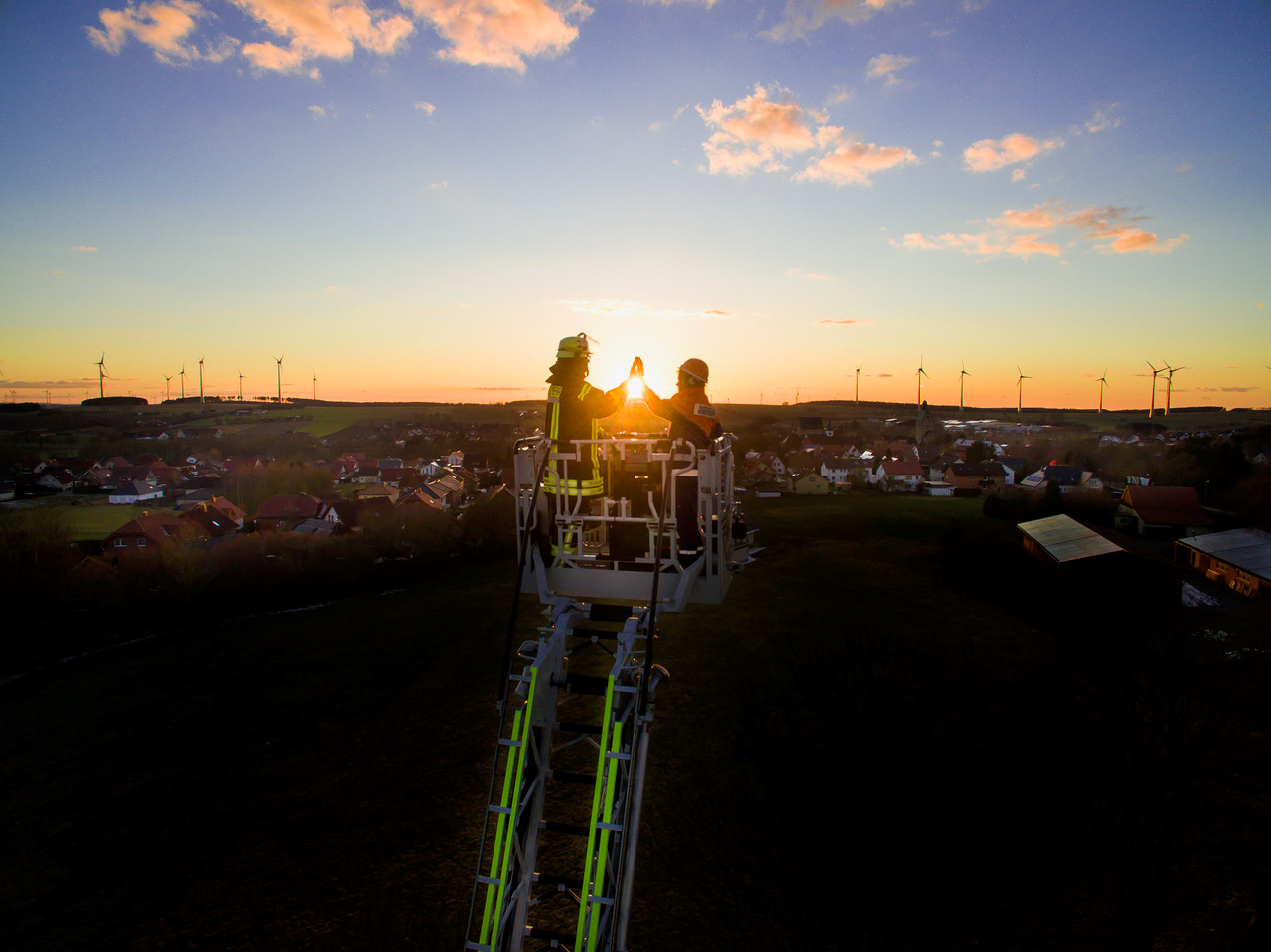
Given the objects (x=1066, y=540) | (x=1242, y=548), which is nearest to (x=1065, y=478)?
(x=1242, y=548)

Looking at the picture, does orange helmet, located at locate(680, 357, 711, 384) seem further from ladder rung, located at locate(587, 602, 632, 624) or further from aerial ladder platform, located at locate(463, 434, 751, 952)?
ladder rung, located at locate(587, 602, 632, 624)

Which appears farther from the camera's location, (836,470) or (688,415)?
(836,470)

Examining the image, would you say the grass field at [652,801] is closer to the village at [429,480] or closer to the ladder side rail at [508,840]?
the ladder side rail at [508,840]

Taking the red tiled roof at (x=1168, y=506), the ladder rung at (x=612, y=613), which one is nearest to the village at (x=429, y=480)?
the red tiled roof at (x=1168, y=506)

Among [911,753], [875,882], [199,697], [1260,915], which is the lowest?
[199,697]

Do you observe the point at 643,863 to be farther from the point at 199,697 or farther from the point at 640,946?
the point at 199,697

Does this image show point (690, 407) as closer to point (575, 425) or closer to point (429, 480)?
point (575, 425)

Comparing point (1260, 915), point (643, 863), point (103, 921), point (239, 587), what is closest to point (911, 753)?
point (1260, 915)
